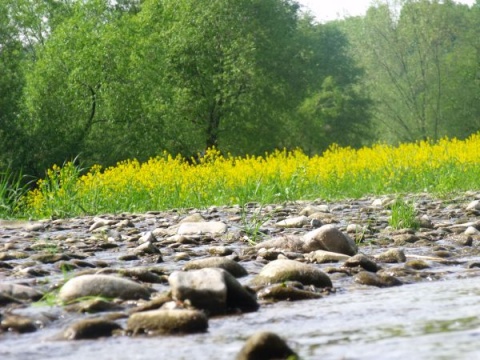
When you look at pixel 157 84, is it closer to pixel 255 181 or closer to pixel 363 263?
pixel 255 181

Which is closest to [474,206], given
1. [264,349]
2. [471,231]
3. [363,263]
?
[471,231]

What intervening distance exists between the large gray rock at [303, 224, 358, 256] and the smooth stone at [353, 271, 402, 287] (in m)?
1.05

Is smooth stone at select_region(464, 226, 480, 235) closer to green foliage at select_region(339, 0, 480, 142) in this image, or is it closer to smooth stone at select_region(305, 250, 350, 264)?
smooth stone at select_region(305, 250, 350, 264)

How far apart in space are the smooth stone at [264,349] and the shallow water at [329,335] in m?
0.12

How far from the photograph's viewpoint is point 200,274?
407 cm

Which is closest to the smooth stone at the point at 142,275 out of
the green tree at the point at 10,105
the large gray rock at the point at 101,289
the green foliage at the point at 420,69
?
the large gray rock at the point at 101,289

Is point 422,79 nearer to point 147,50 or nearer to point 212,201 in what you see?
point 147,50

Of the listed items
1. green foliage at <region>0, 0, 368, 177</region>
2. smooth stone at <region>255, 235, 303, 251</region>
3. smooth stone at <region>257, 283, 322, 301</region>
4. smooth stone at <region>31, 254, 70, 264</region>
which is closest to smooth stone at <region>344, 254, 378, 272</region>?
smooth stone at <region>255, 235, 303, 251</region>

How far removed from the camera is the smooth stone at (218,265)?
4930 mm

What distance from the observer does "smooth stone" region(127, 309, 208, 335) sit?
11.5 feet

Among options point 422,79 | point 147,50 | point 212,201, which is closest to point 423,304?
point 212,201

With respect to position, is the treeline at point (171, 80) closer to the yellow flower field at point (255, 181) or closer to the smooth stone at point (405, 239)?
the yellow flower field at point (255, 181)

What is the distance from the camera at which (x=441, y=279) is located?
5145mm

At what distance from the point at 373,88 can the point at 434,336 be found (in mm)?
53560
